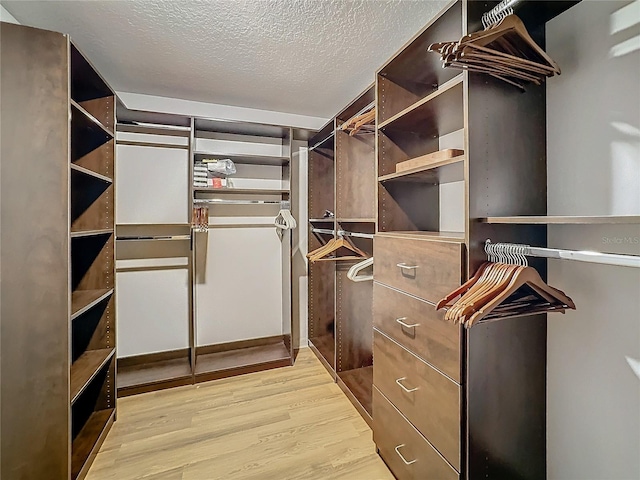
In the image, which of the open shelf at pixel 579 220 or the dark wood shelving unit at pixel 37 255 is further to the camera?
the dark wood shelving unit at pixel 37 255

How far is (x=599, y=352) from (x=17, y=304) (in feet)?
7.89

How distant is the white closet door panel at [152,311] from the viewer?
8.74ft

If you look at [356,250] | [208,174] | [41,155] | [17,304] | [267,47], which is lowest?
[17,304]

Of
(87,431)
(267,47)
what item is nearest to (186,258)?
(87,431)

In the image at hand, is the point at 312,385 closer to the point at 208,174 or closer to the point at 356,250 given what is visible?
the point at 356,250

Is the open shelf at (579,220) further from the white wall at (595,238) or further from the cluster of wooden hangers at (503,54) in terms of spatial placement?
the cluster of wooden hangers at (503,54)

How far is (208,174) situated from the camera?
2668mm

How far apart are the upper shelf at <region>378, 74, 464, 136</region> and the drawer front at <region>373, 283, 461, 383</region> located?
91cm

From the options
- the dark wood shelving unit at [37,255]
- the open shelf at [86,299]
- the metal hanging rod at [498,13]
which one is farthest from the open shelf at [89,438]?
the metal hanging rod at [498,13]

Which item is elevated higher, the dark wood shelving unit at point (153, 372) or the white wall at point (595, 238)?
the white wall at point (595, 238)

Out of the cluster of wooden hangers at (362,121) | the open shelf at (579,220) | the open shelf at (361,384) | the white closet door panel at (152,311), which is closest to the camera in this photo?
the open shelf at (579,220)

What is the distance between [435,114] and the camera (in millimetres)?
1560

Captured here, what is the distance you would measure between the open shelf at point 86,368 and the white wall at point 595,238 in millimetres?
2201

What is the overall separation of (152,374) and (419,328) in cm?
229
